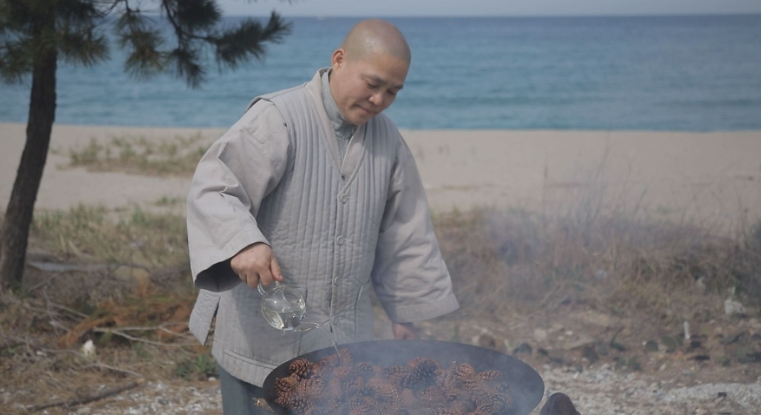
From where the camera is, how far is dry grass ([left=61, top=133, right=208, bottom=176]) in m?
10.4

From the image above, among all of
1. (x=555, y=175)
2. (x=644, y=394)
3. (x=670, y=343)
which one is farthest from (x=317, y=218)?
(x=555, y=175)

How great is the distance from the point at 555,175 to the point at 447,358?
8.77 m

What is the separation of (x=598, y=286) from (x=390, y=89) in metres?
3.19

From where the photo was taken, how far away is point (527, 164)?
12117 mm

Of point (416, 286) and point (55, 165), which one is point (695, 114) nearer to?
point (55, 165)

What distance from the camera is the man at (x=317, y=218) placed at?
7.43ft

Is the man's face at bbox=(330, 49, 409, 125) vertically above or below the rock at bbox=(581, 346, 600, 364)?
above

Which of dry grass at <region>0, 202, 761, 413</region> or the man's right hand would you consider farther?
dry grass at <region>0, 202, 761, 413</region>

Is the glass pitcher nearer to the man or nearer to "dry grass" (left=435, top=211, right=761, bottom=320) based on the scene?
the man

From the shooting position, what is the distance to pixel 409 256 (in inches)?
109

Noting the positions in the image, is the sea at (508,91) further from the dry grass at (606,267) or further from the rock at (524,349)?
the rock at (524,349)

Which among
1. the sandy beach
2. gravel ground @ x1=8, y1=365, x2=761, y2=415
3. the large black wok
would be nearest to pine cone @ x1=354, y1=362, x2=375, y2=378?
the large black wok

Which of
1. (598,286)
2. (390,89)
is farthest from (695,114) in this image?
(390,89)

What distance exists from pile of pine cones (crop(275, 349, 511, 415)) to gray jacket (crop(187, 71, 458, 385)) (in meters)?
0.31
